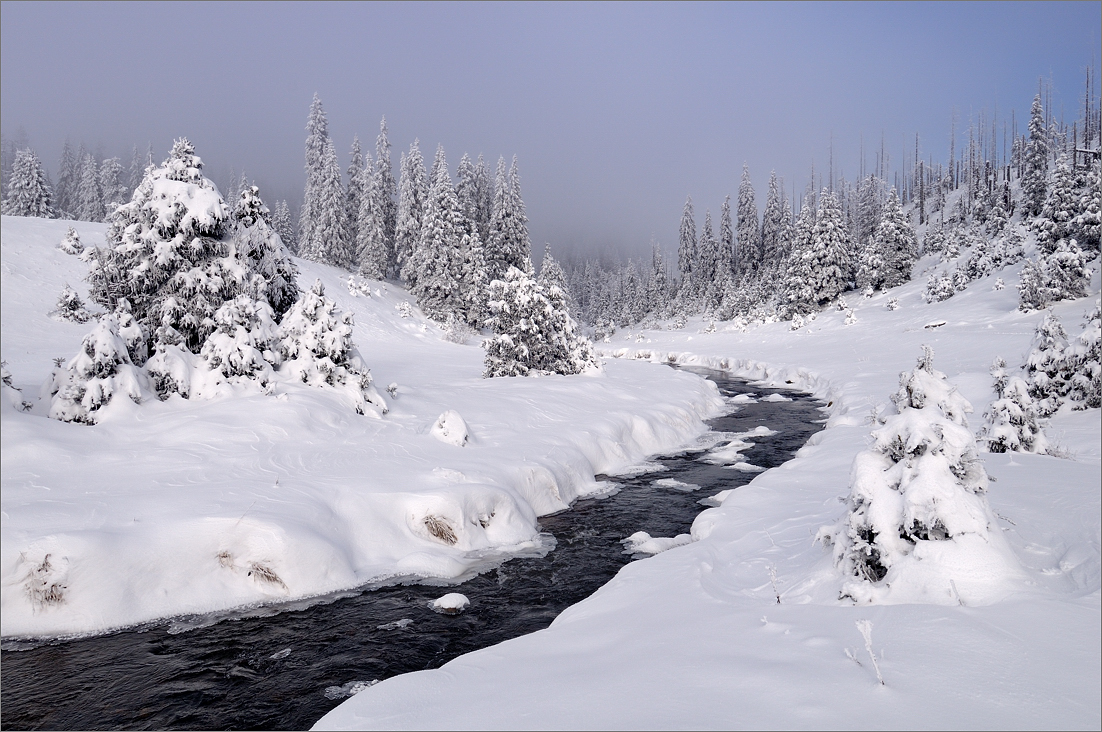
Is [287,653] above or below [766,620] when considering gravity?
below

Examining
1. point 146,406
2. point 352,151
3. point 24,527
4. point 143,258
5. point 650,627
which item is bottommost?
point 650,627

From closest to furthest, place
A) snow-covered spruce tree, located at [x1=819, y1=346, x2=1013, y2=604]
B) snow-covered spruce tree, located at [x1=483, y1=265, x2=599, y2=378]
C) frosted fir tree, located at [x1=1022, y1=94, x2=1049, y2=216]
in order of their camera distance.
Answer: snow-covered spruce tree, located at [x1=819, y1=346, x2=1013, y2=604], snow-covered spruce tree, located at [x1=483, y1=265, x2=599, y2=378], frosted fir tree, located at [x1=1022, y1=94, x2=1049, y2=216]

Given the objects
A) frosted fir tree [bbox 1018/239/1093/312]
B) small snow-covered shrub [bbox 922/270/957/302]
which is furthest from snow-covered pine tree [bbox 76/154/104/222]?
frosted fir tree [bbox 1018/239/1093/312]

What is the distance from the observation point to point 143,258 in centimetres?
1388

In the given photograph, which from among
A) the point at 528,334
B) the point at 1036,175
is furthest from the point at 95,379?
the point at 1036,175

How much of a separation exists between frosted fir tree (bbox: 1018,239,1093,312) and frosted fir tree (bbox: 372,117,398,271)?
49.5 metres

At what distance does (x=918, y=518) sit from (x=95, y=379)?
13.8m

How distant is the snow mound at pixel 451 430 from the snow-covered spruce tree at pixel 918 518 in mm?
8862

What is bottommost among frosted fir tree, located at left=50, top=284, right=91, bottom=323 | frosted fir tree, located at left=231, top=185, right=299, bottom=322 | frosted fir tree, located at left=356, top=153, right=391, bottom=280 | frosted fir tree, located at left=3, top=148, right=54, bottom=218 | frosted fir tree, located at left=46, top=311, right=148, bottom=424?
frosted fir tree, located at left=46, top=311, right=148, bottom=424

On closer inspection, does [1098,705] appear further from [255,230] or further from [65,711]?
[255,230]

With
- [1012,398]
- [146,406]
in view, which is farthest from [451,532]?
[1012,398]

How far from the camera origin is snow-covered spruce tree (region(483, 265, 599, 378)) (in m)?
23.4

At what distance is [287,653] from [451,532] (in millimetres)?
3511

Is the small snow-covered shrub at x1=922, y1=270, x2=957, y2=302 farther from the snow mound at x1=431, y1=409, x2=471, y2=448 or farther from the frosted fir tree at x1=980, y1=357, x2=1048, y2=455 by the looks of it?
the snow mound at x1=431, y1=409, x2=471, y2=448
